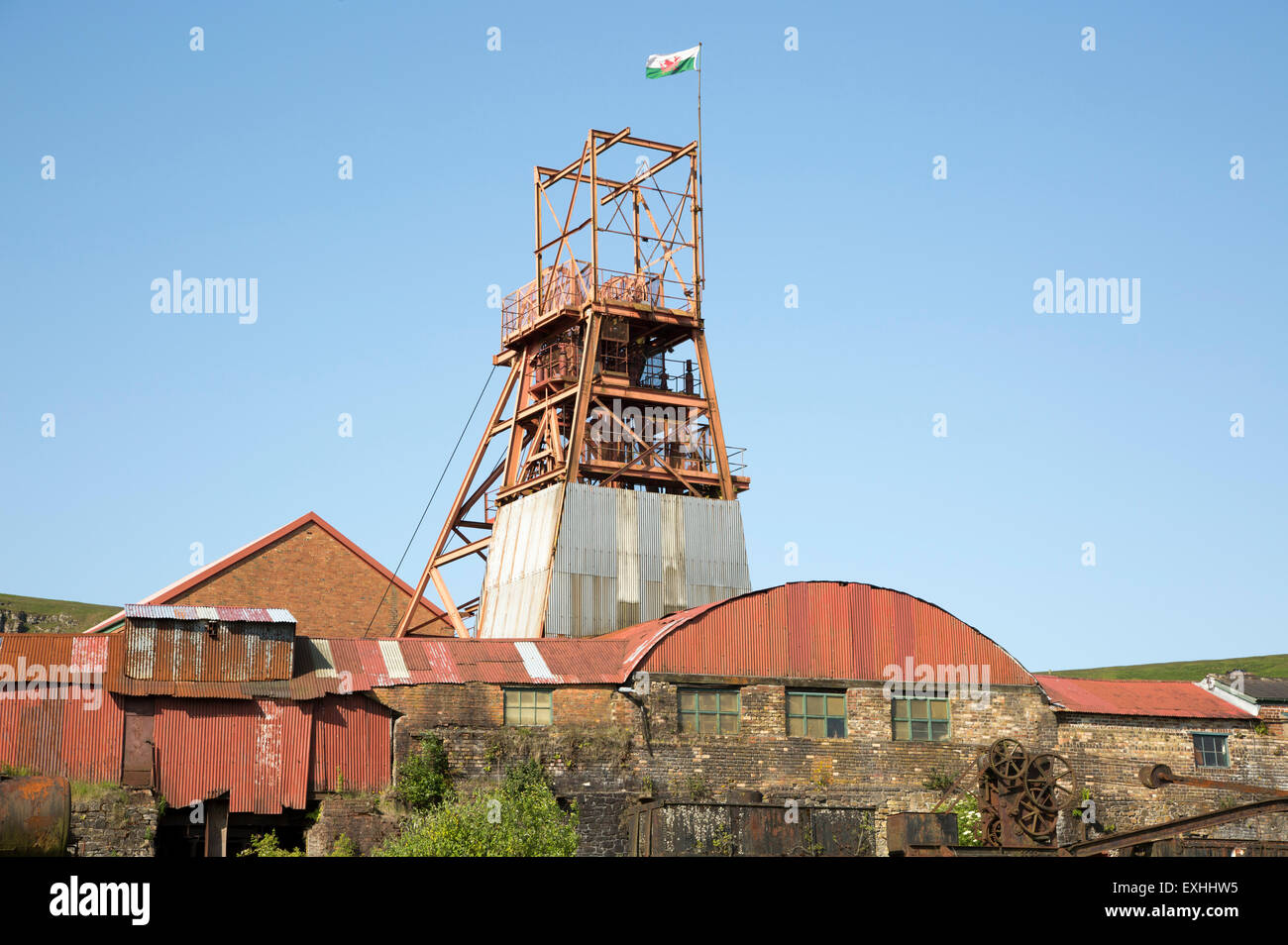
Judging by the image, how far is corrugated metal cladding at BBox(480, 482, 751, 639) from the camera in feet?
126

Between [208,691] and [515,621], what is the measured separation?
11650 millimetres

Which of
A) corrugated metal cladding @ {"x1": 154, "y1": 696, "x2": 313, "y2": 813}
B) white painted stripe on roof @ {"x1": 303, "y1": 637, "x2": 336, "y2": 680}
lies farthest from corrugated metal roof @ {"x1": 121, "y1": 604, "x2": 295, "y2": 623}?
corrugated metal cladding @ {"x1": 154, "y1": 696, "x2": 313, "y2": 813}

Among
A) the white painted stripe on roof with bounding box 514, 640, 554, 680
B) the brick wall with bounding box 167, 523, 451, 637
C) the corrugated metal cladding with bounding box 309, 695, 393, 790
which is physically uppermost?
the brick wall with bounding box 167, 523, 451, 637

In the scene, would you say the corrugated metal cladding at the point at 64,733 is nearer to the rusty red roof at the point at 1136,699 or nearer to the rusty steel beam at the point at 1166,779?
the rusty red roof at the point at 1136,699

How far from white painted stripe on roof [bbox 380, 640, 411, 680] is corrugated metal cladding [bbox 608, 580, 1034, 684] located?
5.04 meters

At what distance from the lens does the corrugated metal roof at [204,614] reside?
29141mm

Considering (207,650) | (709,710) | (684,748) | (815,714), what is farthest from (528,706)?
(207,650)

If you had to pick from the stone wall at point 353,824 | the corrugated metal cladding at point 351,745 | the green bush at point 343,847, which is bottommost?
the green bush at point 343,847

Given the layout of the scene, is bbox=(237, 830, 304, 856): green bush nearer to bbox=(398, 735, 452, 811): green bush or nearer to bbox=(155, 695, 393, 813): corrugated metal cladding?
bbox=(155, 695, 393, 813): corrugated metal cladding

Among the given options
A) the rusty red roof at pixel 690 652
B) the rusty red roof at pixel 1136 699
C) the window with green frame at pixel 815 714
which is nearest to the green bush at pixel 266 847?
the rusty red roof at pixel 690 652

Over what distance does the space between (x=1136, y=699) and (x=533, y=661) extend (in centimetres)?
1453

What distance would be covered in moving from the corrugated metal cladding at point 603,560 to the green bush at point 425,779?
8.58 meters

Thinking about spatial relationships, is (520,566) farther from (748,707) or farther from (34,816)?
(34,816)
